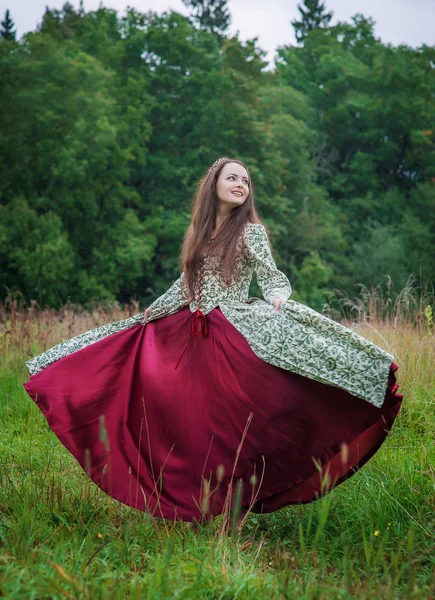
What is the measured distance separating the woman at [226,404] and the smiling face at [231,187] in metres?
0.55

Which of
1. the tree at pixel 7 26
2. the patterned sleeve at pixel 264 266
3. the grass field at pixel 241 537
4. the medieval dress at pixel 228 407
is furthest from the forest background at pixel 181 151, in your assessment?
the medieval dress at pixel 228 407

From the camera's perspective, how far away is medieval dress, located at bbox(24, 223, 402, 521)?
292cm

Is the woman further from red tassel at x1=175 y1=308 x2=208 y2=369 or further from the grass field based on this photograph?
the grass field

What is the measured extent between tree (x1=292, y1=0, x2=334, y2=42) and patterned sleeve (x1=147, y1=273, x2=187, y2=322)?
115 feet

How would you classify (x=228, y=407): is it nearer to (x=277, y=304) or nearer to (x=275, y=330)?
(x=275, y=330)

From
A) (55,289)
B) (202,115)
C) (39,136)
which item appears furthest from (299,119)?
(55,289)

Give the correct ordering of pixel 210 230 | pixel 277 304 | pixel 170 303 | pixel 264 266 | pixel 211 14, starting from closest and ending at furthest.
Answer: pixel 277 304 < pixel 264 266 < pixel 170 303 < pixel 210 230 < pixel 211 14

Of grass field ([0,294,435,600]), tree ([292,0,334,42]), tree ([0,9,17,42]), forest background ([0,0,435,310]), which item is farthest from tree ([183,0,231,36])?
grass field ([0,294,435,600])

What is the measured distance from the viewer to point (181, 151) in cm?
2347

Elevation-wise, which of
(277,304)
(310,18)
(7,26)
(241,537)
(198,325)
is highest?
(310,18)

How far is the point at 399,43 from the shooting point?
1179 inches

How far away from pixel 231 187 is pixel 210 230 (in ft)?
0.87

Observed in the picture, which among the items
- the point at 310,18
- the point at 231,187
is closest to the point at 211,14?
the point at 310,18

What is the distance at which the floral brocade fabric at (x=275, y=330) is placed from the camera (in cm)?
283
